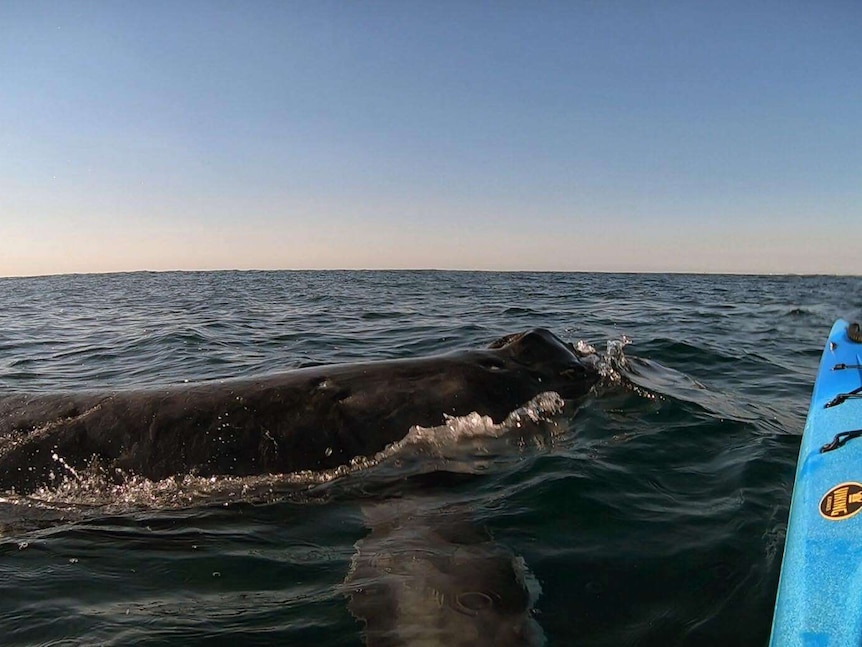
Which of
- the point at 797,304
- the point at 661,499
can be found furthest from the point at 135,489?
the point at 797,304

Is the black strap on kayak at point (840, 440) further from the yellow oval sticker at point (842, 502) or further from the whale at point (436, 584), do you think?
the whale at point (436, 584)

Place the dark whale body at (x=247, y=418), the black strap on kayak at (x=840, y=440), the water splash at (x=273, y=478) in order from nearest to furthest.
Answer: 1. the black strap on kayak at (x=840, y=440)
2. the water splash at (x=273, y=478)
3. the dark whale body at (x=247, y=418)

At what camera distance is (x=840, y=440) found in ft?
12.9

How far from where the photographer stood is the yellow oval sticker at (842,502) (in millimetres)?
3002

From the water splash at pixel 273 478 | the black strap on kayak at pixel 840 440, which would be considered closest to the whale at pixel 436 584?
the water splash at pixel 273 478

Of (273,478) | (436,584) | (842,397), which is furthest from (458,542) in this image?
(842,397)

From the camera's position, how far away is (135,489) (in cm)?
463

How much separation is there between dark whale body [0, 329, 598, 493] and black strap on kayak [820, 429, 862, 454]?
235 cm

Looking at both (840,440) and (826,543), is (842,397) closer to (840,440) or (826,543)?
(840,440)

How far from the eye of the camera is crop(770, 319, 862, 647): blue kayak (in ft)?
7.67

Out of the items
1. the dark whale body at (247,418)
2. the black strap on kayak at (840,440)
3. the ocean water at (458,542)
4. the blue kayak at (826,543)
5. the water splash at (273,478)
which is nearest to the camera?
the blue kayak at (826,543)

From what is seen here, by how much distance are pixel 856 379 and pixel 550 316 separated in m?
12.9

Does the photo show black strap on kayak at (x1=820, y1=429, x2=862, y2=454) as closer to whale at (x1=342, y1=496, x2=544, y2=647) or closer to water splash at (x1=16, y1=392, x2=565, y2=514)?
whale at (x1=342, y1=496, x2=544, y2=647)

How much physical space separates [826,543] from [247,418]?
3876 millimetres
